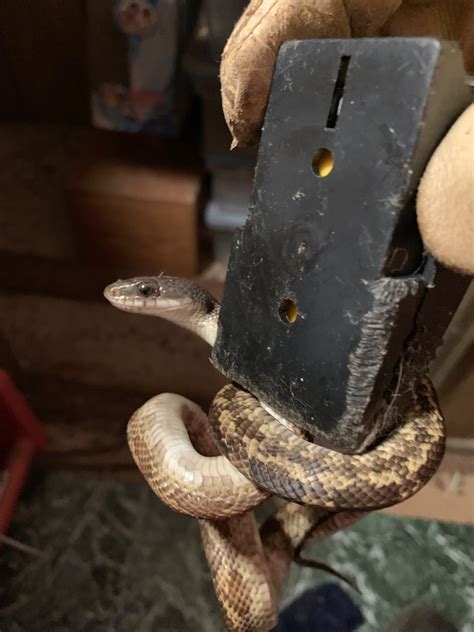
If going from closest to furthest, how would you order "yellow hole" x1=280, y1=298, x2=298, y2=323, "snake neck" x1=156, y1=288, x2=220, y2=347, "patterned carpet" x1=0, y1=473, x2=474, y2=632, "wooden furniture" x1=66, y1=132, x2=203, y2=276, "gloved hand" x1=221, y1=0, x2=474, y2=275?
1. "gloved hand" x1=221, y1=0, x2=474, y2=275
2. "yellow hole" x1=280, y1=298, x2=298, y2=323
3. "snake neck" x1=156, y1=288, x2=220, y2=347
4. "patterned carpet" x1=0, y1=473, x2=474, y2=632
5. "wooden furniture" x1=66, y1=132, x2=203, y2=276

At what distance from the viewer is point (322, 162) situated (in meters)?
0.44

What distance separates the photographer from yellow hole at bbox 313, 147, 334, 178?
43 centimetres

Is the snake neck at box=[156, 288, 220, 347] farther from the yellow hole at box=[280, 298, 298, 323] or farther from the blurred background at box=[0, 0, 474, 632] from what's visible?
the blurred background at box=[0, 0, 474, 632]

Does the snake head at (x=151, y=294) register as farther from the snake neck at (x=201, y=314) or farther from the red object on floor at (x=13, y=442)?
the red object on floor at (x=13, y=442)

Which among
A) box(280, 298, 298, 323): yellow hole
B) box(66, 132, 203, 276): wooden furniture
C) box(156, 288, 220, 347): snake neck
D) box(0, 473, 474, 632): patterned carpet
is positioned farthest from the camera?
box(66, 132, 203, 276): wooden furniture

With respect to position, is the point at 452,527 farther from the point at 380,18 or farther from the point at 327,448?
the point at 380,18

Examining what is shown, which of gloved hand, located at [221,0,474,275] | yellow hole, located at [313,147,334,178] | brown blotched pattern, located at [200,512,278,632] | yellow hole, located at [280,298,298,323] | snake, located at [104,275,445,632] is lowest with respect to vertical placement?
brown blotched pattern, located at [200,512,278,632]

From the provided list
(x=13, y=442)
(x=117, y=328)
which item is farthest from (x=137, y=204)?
(x=13, y=442)

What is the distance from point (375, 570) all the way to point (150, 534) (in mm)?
436

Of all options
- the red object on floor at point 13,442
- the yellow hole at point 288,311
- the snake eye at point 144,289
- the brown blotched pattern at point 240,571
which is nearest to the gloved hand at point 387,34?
the yellow hole at point 288,311

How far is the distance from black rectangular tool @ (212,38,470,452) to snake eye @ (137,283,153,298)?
198 millimetres

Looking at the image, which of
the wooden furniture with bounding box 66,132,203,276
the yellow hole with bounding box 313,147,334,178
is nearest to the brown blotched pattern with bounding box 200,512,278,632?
the yellow hole with bounding box 313,147,334,178

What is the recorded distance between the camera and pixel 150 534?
1.12 meters

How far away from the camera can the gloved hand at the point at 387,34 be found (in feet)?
1.16
